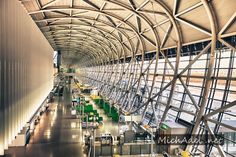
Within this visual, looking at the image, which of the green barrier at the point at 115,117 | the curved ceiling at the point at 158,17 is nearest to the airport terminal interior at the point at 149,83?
the curved ceiling at the point at 158,17

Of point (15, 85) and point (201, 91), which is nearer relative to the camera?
point (15, 85)

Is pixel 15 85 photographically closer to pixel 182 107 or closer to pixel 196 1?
pixel 196 1

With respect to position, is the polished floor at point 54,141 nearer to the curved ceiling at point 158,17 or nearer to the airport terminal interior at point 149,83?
the airport terminal interior at point 149,83

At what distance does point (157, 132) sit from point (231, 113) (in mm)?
9513

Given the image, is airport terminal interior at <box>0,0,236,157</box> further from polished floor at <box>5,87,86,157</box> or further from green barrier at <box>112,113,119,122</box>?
green barrier at <box>112,113,119,122</box>

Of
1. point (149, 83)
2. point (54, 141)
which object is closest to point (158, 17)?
point (149, 83)

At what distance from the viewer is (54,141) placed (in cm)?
2802

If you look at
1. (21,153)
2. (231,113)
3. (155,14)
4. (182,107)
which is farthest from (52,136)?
(231,113)

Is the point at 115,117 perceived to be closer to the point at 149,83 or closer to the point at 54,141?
the point at 149,83

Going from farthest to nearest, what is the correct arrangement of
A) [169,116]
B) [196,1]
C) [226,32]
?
[169,116]
[196,1]
[226,32]

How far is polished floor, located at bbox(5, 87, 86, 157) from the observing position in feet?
78.5

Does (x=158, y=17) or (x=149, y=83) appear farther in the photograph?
(x=149, y=83)

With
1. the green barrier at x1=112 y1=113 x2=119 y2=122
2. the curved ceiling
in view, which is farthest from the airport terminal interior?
the green barrier at x1=112 y1=113 x2=119 y2=122

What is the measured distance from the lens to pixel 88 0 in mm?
27906
